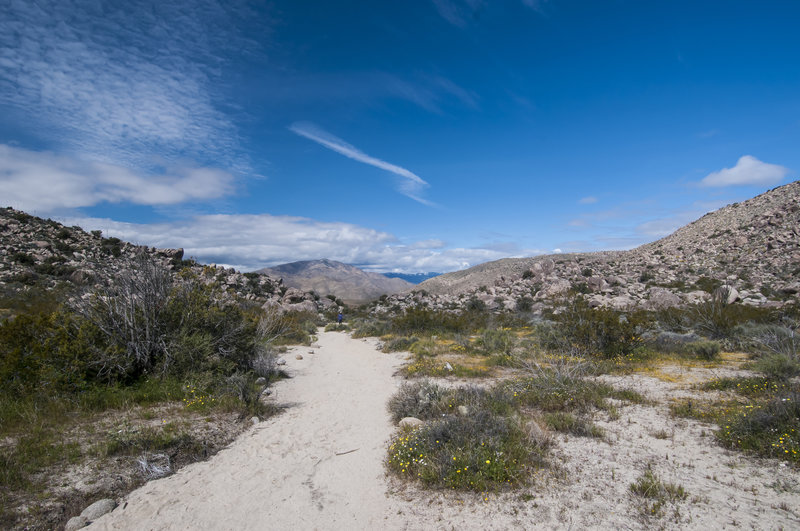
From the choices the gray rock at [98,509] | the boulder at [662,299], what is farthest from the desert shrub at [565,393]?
the boulder at [662,299]

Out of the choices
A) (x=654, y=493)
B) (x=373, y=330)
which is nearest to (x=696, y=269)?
(x=373, y=330)

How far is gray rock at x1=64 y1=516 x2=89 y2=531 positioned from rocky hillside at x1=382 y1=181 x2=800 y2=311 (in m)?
19.0

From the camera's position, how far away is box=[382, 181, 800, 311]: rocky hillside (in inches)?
861

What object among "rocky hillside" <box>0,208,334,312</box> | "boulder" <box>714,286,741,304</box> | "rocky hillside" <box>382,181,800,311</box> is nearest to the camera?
"boulder" <box>714,286,741,304</box>

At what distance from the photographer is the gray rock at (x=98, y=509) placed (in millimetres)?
4005

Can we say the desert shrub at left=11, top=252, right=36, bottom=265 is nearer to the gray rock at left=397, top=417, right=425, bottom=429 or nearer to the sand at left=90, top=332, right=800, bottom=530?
the sand at left=90, top=332, right=800, bottom=530

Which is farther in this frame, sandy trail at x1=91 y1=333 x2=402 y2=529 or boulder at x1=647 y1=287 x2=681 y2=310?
boulder at x1=647 y1=287 x2=681 y2=310

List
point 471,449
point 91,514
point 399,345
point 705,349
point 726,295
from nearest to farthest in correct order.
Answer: point 91,514
point 471,449
point 705,349
point 399,345
point 726,295

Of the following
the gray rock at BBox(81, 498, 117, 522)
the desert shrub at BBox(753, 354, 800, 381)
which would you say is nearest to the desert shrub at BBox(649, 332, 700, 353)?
the desert shrub at BBox(753, 354, 800, 381)

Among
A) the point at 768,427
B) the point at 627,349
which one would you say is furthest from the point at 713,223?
the point at 768,427

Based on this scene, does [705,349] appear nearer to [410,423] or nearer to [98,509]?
[410,423]

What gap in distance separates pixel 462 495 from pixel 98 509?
417 cm

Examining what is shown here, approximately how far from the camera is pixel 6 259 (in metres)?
20.8

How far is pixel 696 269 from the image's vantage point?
30.6 m
